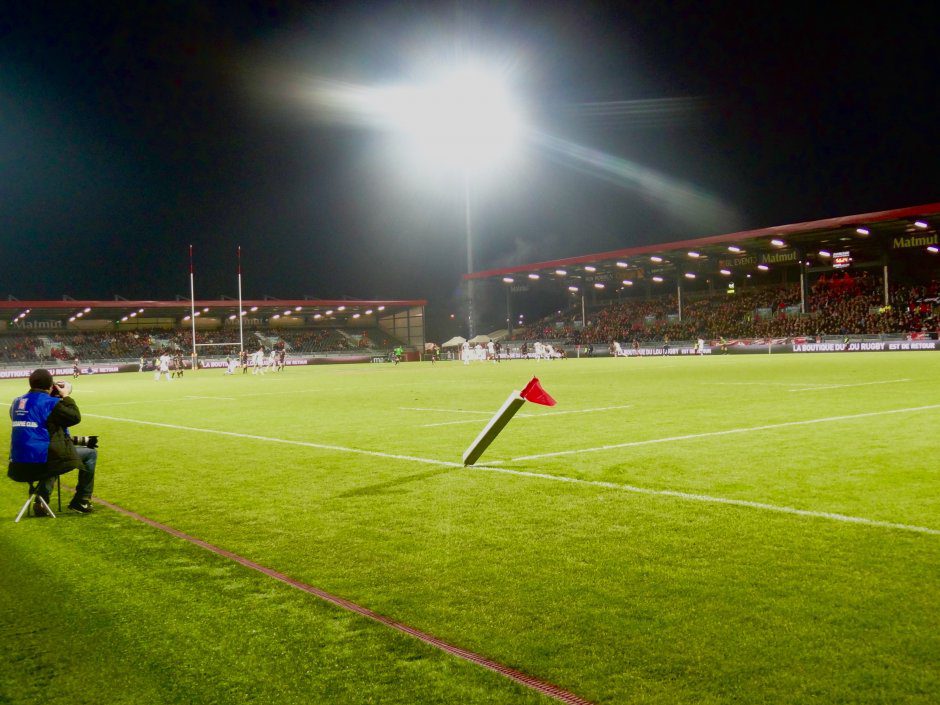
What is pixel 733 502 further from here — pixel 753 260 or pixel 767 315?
pixel 753 260

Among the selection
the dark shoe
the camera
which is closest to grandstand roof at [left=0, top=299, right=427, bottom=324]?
the camera

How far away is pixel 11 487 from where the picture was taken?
923 centimetres

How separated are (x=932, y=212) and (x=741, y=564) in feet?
165

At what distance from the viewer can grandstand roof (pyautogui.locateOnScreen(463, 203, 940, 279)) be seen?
5012 cm

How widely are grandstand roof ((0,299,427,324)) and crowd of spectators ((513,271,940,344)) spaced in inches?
705

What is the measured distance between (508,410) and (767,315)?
58.6 m

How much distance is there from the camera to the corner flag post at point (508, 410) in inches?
343

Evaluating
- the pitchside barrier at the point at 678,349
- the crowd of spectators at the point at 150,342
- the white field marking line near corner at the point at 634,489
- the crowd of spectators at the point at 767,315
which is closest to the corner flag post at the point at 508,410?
the white field marking line near corner at the point at 634,489

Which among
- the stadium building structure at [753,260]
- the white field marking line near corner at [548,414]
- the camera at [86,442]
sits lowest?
the white field marking line near corner at [548,414]

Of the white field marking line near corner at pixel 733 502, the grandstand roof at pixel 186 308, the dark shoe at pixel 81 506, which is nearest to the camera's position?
the white field marking line near corner at pixel 733 502

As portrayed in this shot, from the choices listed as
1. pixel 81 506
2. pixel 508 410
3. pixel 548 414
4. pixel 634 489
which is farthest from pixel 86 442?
pixel 548 414

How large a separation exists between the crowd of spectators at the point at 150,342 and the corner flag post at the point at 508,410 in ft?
173

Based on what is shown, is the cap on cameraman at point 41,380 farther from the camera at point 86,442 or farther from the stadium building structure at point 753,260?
the stadium building structure at point 753,260

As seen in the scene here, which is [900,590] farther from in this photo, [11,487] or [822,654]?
[11,487]
